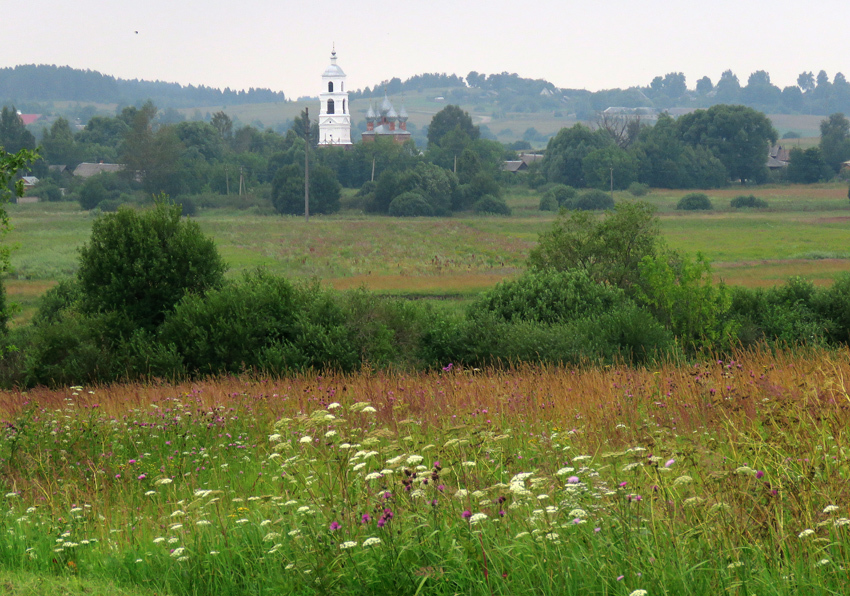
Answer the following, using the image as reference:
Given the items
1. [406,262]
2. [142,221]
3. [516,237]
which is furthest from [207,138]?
[142,221]

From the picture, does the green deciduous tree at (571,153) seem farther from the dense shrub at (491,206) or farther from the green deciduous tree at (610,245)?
the green deciduous tree at (610,245)

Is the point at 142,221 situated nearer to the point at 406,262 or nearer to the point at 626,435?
the point at 626,435

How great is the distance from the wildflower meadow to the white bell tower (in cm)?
18319

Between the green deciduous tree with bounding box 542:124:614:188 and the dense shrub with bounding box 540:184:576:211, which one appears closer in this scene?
the dense shrub with bounding box 540:184:576:211

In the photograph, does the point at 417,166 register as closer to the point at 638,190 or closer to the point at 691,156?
the point at 638,190

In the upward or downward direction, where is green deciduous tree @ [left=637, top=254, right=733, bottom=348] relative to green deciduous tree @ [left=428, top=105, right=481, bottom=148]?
downward

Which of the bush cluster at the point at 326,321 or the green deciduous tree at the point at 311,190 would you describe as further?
the green deciduous tree at the point at 311,190

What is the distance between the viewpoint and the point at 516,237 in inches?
3123

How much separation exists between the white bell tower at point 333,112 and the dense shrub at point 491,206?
86.4 metres

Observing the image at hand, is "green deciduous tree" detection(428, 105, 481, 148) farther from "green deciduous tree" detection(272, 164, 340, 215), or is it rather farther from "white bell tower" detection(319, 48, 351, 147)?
"green deciduous tree" detection(272, 164, 340, 215)

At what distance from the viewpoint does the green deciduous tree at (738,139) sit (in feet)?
419

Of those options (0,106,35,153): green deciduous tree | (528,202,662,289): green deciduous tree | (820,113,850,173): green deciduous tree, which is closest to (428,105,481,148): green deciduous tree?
(820,113,850,173): green deciduous tree

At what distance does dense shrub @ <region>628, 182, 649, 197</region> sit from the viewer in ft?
386

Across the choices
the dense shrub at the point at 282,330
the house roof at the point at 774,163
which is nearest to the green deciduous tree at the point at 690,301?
the dense shrub at the point at 282,330
